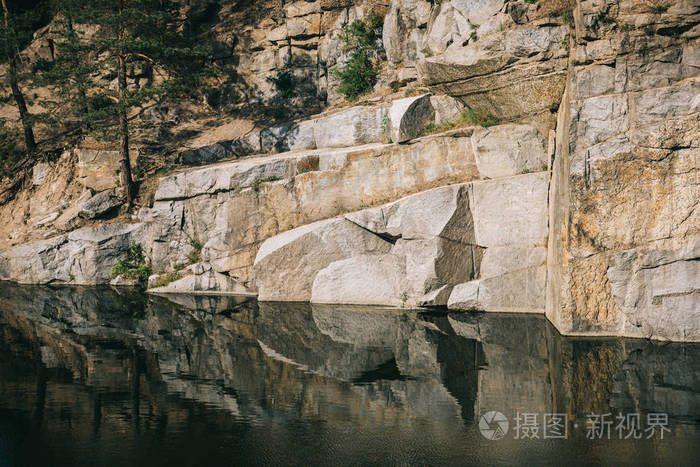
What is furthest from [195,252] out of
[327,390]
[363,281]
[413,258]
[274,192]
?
[327,390]

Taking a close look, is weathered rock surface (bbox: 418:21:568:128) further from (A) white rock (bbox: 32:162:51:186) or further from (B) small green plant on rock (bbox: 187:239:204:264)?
(A) white rock (bbox: 32:162:51:186)

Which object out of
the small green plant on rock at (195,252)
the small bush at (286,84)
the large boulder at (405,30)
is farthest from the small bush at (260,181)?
the small bush at (286,84)

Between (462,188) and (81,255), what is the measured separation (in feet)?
43.6

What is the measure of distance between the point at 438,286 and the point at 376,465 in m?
8.58

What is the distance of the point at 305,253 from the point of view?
53.1ft

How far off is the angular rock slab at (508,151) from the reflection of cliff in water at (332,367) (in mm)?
3766

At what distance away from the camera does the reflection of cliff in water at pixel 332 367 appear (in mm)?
8242

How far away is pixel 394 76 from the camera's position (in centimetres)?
2089

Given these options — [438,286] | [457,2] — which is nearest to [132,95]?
[457,2]

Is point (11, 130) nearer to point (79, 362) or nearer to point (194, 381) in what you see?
point (79, 362)

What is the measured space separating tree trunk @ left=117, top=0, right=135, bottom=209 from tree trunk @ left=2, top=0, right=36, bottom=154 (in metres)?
3.51

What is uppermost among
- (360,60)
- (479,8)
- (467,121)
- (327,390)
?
(360,60)

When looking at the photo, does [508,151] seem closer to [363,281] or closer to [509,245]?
[509,245]

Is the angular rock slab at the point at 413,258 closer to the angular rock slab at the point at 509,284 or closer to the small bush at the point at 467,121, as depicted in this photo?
the angular rock slab at the point at 509,284
